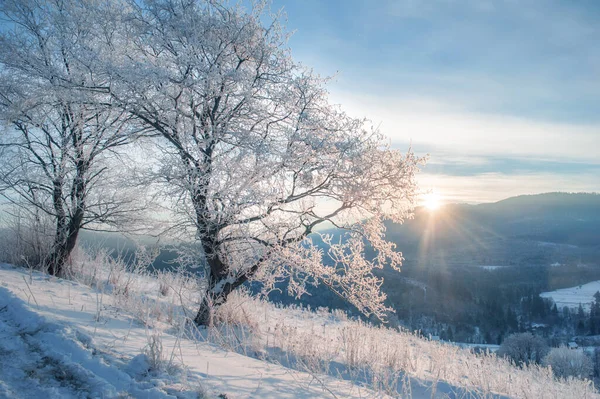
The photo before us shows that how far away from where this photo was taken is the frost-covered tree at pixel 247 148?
18.7 feet

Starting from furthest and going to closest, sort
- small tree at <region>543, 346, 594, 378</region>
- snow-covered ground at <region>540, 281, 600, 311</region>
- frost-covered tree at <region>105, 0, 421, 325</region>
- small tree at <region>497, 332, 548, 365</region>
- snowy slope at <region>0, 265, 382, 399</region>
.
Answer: snow-covered ground at <region>540, 281, 600, 311</region> → small tree at <region>497, 332, 548, 365</region> → small tree at <region>543, 346, 594, 378</region> → frost-covered tree at <region>105, 0, 421, 325</region> → snowy slope at <region>0, 265, 382, 399</region>

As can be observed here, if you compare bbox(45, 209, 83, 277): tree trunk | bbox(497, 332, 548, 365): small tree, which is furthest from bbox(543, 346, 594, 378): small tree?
bbox(45, 209, 83, 277): tree trunk

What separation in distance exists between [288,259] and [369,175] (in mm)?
2022

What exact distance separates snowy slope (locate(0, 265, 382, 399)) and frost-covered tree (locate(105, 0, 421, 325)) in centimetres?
208

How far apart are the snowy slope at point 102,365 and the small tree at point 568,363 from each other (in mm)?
36713

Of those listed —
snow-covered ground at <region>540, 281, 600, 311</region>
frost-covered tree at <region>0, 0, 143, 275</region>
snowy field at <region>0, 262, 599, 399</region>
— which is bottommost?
snow-covered ground at <region>540, 281, 600, 311</region>

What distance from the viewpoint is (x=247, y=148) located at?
5840mm

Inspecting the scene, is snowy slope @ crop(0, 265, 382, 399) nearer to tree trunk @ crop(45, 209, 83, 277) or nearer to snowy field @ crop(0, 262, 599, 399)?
snowy field @ crop(0, 262, 599, 399)

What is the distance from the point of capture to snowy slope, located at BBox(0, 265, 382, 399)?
7.70 feet

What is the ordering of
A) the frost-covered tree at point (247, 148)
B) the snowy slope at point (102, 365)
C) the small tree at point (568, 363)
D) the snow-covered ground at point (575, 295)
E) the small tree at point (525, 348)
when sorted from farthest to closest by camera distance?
the snow-covered ground at point (575, 295)
the small tree at point (525, 348)
the small tree at point (568, 363)
the frost-covered tree at point (247, 148)
the snowy slope at point (102, 365)

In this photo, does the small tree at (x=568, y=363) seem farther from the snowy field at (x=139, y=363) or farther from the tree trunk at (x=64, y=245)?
the tree trunk at (x=64, y=245)

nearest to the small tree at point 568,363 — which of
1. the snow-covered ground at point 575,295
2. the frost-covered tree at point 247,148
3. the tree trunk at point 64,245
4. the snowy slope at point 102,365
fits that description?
the frost-covered tree at point 247,148

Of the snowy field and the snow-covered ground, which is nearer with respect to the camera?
the snowy field

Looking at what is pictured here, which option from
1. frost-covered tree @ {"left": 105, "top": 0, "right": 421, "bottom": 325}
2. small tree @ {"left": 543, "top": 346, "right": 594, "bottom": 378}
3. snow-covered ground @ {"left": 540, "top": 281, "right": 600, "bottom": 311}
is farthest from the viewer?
snow-covered ground @ {"left": 540, "top": 281, "right": 600, "bottom": 311}
